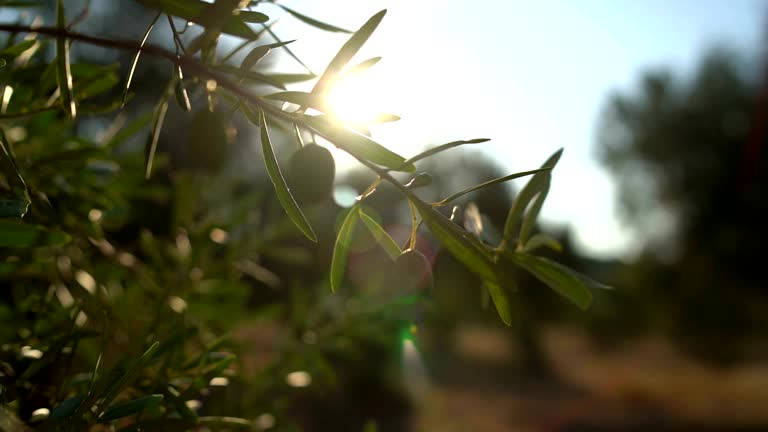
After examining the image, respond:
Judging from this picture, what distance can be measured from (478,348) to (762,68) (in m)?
5.93

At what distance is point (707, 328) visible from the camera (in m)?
7.77

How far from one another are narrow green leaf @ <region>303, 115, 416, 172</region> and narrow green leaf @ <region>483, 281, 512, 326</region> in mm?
60

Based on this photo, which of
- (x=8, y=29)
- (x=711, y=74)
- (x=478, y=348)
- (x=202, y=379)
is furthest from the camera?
(x=478, y=348)

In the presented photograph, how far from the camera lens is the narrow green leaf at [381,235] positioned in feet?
0.93

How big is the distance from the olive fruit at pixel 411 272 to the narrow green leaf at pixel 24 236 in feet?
0.46

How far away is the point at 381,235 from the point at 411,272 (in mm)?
31

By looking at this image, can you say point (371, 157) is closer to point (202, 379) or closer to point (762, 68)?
point (202, 379)

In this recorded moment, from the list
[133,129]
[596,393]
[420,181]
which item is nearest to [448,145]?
[420,181]

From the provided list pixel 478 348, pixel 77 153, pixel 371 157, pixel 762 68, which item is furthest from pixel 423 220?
pixel 478 348

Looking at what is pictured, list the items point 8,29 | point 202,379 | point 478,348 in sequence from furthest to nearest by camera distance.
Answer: point 478,348, point 202,379, point 8,29

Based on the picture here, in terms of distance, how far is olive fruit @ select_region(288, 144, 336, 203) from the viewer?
27 centimetres

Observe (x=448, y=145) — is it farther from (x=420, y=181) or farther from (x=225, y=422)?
(x=225, y=422)

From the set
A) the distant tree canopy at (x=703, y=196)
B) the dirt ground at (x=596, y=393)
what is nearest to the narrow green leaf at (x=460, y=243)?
the dirt ground at (x=596, y=393)

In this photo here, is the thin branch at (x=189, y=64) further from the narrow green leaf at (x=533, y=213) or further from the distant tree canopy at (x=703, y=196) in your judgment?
the distant tree canopy at (x=703, y=196)
